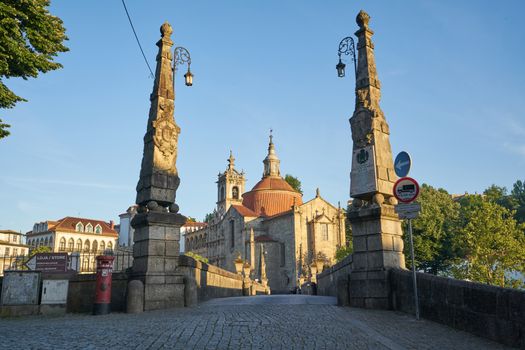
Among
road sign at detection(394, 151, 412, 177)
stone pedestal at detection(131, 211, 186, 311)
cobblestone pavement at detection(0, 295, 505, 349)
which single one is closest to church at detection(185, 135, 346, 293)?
stone pedestal at detection(131, 211, 186, 311)

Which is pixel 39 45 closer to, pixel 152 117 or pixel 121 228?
pixel 152 117

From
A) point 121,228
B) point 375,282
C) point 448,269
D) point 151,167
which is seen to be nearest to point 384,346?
point 375,282

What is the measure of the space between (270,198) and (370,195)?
62377mm

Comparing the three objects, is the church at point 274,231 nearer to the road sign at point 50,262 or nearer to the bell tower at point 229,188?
the bell tower at point 229,188

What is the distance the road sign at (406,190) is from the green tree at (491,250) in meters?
30.5

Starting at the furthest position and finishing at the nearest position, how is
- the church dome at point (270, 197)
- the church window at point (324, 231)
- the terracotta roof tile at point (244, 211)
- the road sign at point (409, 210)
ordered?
the church dome at point (270, 197) < the terracotta roof tile at point (244, 211) < the church window at point (324, 231) < the road sign at point (409, 210)

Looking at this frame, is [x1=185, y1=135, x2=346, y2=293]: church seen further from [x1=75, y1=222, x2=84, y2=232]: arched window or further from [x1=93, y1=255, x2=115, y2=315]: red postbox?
[x1=93, y1=255, x2=115, y2=315]: red postbox

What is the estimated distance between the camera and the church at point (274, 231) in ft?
200

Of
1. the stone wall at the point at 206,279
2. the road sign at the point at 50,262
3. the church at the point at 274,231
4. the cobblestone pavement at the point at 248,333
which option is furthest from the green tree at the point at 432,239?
the cobblestone pavement at the point at 248,333

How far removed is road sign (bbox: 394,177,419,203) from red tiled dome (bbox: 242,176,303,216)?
2431 inches

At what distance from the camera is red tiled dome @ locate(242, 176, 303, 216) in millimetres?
71812

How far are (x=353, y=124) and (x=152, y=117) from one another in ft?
17.3

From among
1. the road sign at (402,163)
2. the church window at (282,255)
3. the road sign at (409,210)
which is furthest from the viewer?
the church window at (282,255)

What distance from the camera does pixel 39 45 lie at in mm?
12484
